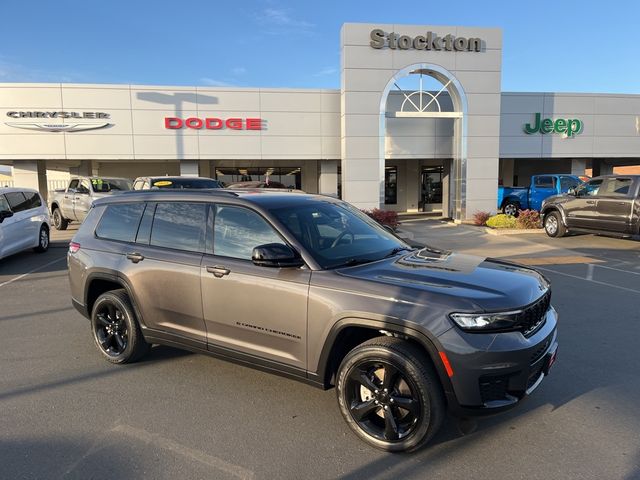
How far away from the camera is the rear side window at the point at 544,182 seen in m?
20.1

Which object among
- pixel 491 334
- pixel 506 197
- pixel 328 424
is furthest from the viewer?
pixel 506 197

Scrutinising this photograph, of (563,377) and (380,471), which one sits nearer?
(380,471)

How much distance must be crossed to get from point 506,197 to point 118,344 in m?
20.8

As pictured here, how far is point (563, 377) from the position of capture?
164 inches

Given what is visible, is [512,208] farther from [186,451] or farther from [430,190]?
[186,451]

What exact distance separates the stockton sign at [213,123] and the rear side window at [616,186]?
13.5 m

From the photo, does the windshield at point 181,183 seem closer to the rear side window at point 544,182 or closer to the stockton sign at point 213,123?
the stockton sign at point 213,123

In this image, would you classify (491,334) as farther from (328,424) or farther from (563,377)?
(563,377)

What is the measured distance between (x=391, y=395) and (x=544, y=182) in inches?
790

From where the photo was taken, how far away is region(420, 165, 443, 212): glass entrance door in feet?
88.9

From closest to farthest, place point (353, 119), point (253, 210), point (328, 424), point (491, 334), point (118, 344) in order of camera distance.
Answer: point (491, 334), point (328, 424), point (253, 210), point (118, 344), point (353, 119)

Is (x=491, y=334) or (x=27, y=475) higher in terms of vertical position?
(x=491, y=334)

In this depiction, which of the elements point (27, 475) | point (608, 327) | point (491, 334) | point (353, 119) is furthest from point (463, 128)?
point (27, 475)

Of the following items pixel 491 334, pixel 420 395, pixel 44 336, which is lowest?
pixel 44 336
